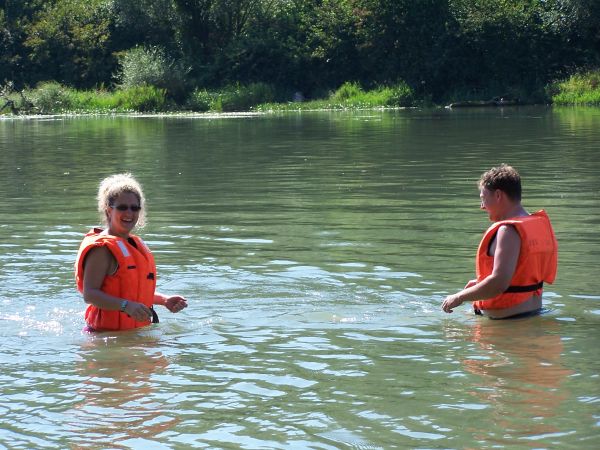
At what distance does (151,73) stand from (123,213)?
1792 inches

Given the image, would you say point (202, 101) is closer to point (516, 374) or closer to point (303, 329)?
point (303, 329)

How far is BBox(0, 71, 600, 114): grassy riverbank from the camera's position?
5069 centimetres

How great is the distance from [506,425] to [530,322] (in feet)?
7.91

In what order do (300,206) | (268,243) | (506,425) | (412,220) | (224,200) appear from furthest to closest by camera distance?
(224,200)
(300,206)
(412,220)
(268,243)
(506,425)

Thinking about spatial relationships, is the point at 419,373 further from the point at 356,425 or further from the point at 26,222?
the point at 26,222

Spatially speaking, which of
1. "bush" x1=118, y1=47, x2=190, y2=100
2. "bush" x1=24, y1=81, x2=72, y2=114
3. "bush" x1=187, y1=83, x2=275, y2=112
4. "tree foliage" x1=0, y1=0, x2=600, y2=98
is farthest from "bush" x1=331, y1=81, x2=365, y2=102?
"bush" x1=24, y1=81, x2=72, y2=114

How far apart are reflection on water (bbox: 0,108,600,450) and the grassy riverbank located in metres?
32.0

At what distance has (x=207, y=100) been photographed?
52406mm

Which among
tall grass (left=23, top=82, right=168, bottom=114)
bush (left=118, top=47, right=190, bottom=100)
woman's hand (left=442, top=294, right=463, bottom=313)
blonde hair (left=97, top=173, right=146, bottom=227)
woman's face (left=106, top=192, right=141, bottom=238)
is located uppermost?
bush (left=118, top=47, right=190, bottom=100)

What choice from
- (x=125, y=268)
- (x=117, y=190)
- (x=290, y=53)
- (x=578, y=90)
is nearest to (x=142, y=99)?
(x=290, y=53)

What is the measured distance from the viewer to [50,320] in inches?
335

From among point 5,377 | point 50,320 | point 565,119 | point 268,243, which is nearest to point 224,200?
point 268,243

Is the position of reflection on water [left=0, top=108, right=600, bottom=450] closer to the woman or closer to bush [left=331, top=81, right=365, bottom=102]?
the woman

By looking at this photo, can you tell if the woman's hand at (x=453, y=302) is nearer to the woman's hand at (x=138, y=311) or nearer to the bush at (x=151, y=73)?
the woman's hand at (x=138, y=311)
